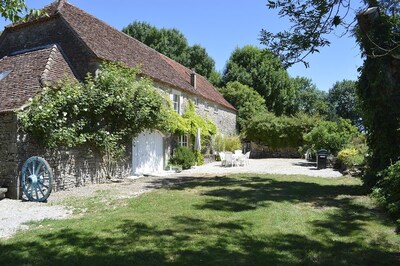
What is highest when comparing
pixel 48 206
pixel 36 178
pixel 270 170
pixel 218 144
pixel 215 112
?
pixel 215 112

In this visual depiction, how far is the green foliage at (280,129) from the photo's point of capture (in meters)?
31.9

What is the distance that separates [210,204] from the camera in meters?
9.29

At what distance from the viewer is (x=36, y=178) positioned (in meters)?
10.6

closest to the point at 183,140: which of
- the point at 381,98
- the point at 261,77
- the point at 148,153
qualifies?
the point at 148,153

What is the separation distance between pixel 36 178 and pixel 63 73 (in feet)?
16.2

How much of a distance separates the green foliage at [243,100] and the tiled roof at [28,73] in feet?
79.4

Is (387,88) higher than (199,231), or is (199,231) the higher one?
(387,88)

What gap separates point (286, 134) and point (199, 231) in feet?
88.2

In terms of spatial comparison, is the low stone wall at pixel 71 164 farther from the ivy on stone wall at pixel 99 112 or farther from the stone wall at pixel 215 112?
the stone wall at pixel 215 112

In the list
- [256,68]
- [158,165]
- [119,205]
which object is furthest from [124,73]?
[256,68]

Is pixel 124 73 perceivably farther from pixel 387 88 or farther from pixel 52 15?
pixel 387 88

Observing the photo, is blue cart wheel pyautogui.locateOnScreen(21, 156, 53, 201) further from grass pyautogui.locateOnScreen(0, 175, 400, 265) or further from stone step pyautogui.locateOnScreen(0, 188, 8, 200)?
grass pyautogui.locateOnScreen(0, 175, 400, 265)

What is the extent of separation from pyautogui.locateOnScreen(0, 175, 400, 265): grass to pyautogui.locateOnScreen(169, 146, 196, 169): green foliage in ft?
32.0

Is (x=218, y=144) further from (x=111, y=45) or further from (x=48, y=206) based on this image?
(x=48, y=206)
